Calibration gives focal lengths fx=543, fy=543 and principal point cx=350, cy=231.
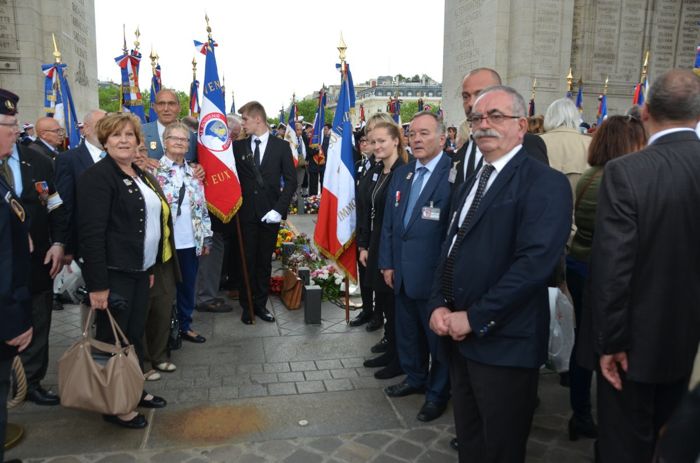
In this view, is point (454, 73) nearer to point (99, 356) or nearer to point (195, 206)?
point (195, 206)

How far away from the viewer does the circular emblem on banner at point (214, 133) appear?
583cm

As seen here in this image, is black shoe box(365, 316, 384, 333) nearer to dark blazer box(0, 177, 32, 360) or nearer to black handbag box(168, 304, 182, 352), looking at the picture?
black handbag box(168, 304, 182, 352)

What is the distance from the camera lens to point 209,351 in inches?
209

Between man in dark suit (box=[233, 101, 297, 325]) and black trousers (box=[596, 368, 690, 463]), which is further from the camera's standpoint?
man in dark suit (box=[233, 101, 297, 325])

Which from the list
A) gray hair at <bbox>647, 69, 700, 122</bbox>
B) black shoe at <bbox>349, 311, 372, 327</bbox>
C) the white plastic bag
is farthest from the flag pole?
gray hair at <bbox>647, 69, 700, 122</bbox>

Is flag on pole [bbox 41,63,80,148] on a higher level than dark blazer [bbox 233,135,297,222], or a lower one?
higher

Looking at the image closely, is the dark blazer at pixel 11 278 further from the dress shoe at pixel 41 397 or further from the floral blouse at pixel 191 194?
the floral blouse at pixel 191 194

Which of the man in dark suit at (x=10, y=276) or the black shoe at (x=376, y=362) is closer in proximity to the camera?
the man in dark suit at (x=10, y=276)

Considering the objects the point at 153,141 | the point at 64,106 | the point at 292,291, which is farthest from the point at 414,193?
the point at 64,106

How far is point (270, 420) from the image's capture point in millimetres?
3920

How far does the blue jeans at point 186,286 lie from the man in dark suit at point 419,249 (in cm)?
209

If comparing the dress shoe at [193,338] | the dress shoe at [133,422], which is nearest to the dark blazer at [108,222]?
the dress shoe at [133,422]

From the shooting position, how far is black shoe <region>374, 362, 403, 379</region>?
4668 millimetres

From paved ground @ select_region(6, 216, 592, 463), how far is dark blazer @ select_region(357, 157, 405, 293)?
2.67 feet
